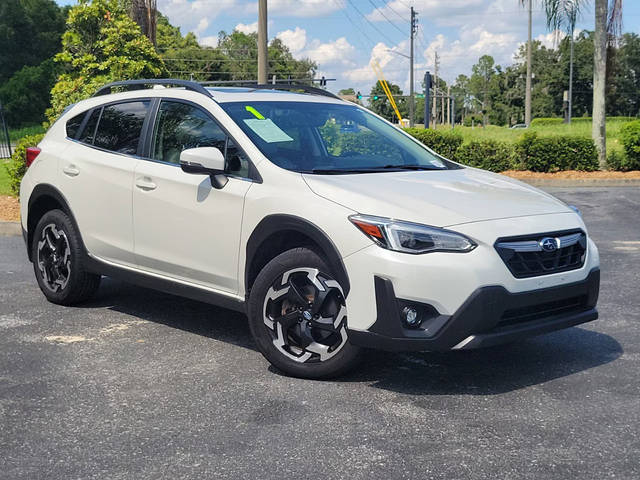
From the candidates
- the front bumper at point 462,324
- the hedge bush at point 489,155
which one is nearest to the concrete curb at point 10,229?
the front bumper at point 462,324

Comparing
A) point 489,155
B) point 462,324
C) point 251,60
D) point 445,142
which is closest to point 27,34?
point 251,60

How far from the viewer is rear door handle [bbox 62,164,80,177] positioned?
6.47 metres

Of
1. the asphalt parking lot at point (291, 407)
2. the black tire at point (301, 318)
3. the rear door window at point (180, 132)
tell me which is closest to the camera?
the asphalt parking lot at point (291, 407)

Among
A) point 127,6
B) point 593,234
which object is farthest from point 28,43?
point 593,234

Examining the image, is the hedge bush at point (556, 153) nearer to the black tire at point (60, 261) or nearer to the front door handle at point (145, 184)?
the black tire at point (60, 261)

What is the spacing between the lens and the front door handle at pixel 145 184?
5.73 m

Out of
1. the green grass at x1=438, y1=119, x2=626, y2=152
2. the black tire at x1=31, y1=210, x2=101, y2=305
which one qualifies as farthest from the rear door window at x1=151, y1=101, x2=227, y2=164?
the green grass at x1=438, y1=119, x2=626, y2=152

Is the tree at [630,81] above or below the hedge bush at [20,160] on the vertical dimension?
above

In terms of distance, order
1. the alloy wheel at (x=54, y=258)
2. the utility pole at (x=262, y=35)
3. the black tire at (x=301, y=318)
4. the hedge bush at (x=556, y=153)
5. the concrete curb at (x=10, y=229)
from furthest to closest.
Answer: the hedge bush at (x=556, y=153), the utility pole at (x=262, y=35), the concrete curb at (x=10, y=229), the alloy wheel at (x=54, y=258), the black tire at (x=301, y=318)

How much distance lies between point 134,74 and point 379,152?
9.75 meters

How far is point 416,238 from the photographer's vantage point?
438 centimetres

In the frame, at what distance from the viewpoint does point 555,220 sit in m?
4.77

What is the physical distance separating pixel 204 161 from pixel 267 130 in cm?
54

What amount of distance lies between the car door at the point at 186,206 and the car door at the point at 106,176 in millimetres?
178
